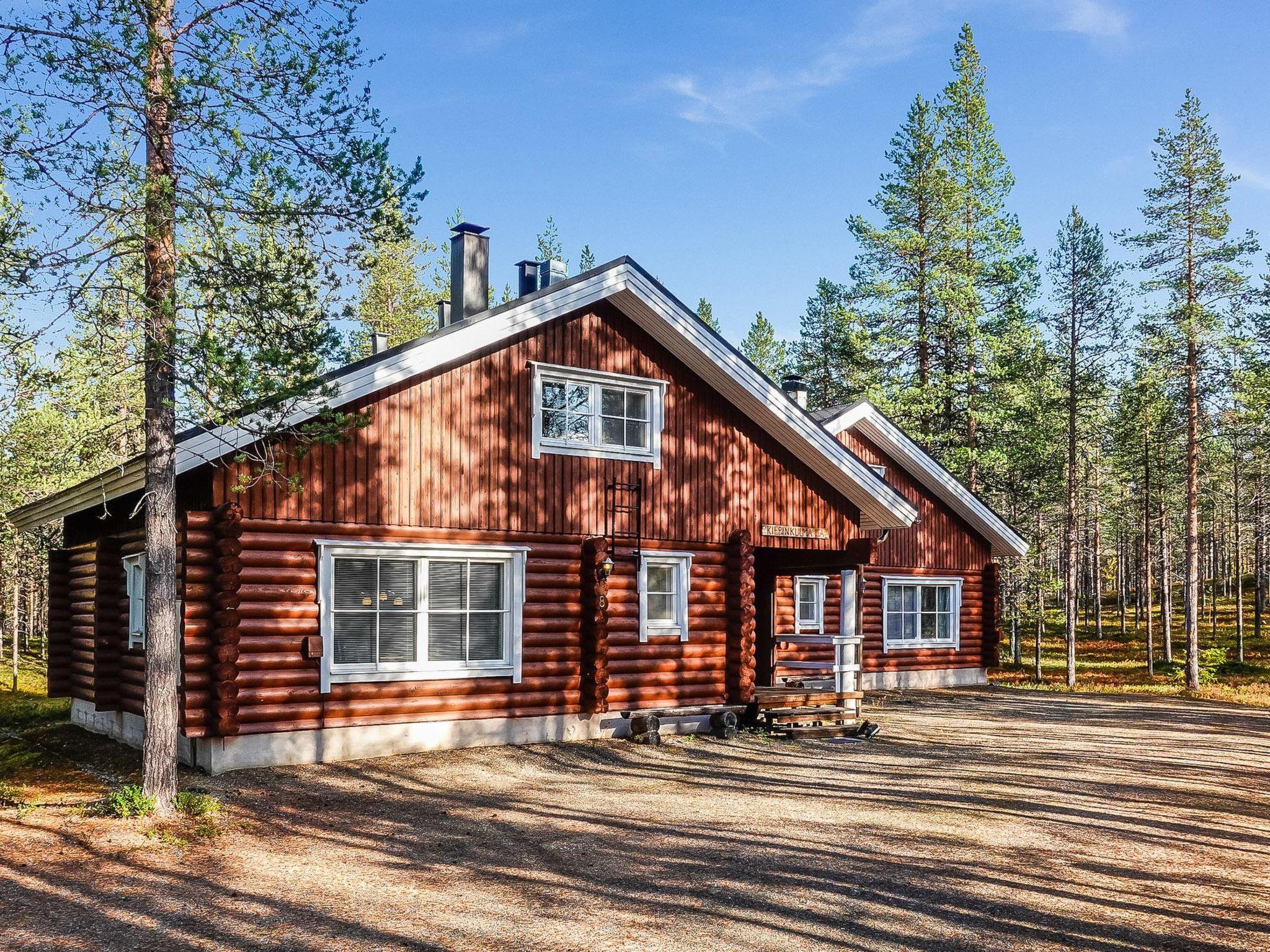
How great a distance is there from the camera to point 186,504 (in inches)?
547

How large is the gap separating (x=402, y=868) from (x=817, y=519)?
12.1 meters

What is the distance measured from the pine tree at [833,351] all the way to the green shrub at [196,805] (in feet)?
88.5

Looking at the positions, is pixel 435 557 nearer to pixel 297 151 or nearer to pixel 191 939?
pixel 297 151

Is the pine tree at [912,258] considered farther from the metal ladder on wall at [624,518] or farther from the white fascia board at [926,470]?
the metal ladder on wall at [624,518]

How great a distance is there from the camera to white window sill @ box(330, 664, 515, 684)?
1408cm

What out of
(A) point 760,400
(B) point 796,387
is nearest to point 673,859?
(A) point 760,400

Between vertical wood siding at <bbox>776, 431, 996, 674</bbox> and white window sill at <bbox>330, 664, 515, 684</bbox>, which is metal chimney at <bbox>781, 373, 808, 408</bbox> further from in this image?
white window sill at <bbox>330, 664, 515, 684</bbox>

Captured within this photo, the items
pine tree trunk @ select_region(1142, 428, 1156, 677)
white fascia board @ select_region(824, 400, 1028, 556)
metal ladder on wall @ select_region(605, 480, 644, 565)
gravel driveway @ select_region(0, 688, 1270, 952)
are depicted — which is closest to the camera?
gravel driveway @ select_region(0, 688, 1270, 952)

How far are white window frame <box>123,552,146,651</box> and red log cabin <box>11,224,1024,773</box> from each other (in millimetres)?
57

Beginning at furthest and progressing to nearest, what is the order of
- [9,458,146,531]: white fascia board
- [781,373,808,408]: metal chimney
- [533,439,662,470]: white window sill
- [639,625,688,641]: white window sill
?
1. [781,373,808,408]: metal chimney
2. [639,625,688,641]: white window sill
3. [533,439,662,470]: white window sill
4. [9,458,146,531]: white fascia board

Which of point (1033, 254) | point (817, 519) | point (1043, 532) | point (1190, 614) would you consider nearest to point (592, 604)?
point (817, 519)

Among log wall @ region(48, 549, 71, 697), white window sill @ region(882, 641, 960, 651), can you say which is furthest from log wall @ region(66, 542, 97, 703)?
white window sill @ region(882, 641, 960, 651)

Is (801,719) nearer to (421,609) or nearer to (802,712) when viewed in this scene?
(802,712)

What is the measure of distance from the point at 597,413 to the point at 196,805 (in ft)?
28.2
